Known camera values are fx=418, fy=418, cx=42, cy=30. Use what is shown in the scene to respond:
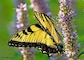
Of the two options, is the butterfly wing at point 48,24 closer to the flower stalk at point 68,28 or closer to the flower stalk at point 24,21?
the flower stalk at point 68,28

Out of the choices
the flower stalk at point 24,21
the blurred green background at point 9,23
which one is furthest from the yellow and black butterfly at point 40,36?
the blurred green background at point 9,23

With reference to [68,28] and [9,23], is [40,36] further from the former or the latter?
[9,23]

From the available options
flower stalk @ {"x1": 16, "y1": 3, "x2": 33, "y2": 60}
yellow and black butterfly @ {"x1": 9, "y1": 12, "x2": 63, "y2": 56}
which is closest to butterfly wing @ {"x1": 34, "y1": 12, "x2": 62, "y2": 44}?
yellow and black butterfly @ {"x1": 9, "y1": 12, "x2": 63, "y2": 56}

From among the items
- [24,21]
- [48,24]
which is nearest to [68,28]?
[48,24]

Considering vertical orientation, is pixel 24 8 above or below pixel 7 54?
above

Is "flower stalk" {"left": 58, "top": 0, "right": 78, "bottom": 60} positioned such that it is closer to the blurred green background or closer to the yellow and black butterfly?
the yellow and black butterfly

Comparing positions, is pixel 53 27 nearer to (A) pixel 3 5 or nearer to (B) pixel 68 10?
(B) pixel 68 10

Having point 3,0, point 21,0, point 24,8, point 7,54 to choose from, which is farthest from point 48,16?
point 3,0
